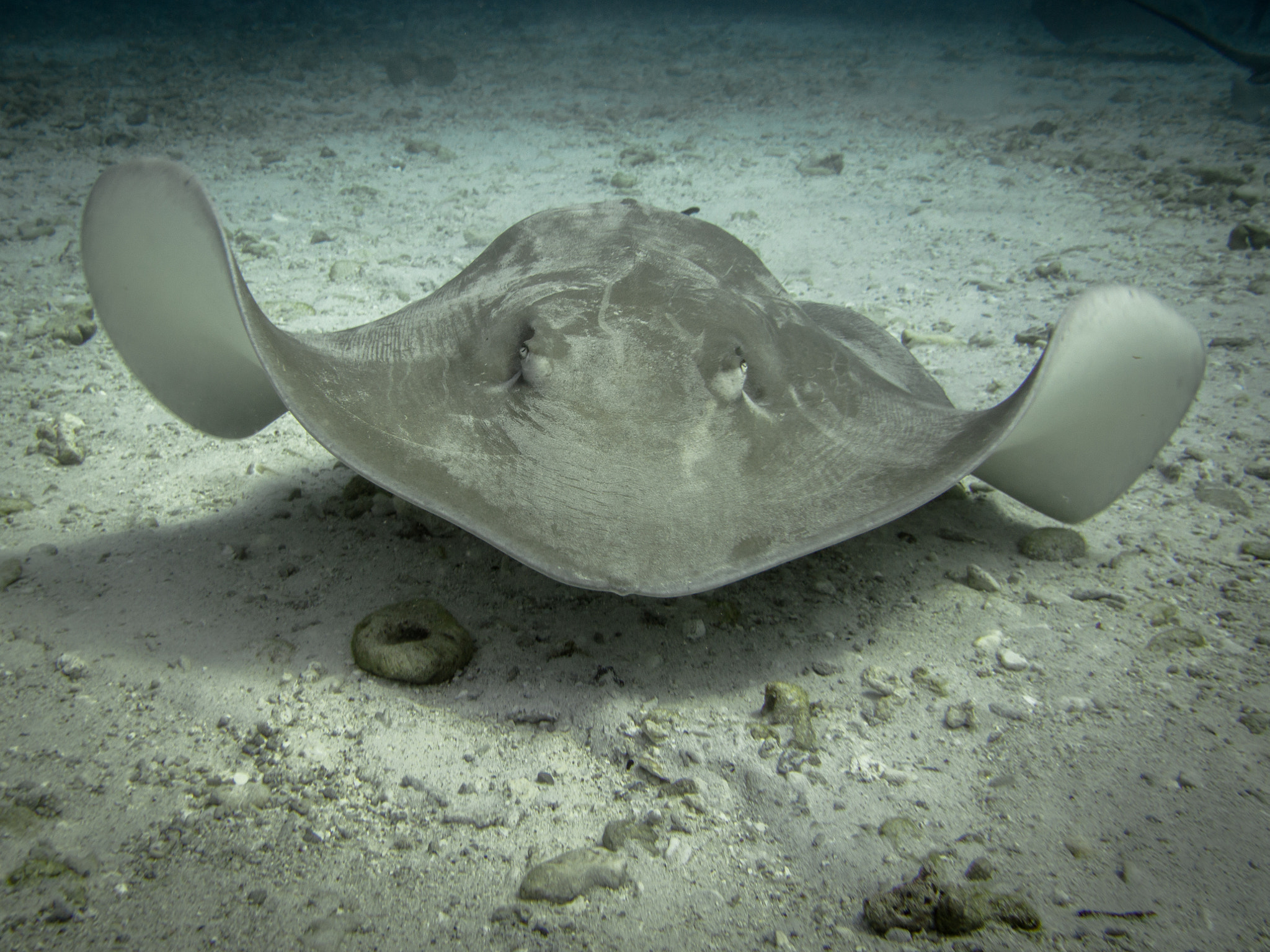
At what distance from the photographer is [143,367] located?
220 cm

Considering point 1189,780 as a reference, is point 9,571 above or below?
below

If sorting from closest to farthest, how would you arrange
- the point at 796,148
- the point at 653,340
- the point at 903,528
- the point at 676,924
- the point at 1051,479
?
1. the point at 676,924
2. the point at 653,340
3. the point at 1051,479
4. the point at 903,528
5. the point at 796,148

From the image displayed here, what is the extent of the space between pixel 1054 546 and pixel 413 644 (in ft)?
7.80

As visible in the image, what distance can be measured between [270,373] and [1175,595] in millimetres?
3056

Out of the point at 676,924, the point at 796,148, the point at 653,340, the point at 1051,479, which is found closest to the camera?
the point at 676,924

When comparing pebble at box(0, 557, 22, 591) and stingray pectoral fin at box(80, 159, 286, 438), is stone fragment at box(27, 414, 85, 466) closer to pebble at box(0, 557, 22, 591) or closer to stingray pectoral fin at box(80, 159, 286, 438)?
pebble at box(0, 557, 22, 591)

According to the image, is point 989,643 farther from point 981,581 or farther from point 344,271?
point 344,271

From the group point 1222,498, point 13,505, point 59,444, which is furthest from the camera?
point 59,444

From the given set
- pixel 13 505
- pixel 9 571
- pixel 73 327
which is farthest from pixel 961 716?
pixel 73 327

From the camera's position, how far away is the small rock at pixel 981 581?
2.48 metres

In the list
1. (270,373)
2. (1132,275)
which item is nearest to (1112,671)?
(270,373)

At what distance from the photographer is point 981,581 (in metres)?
2.50

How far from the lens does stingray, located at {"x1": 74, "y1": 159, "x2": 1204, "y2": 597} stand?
65.6 inches

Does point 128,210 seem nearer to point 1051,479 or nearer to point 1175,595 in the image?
point 1051,479
